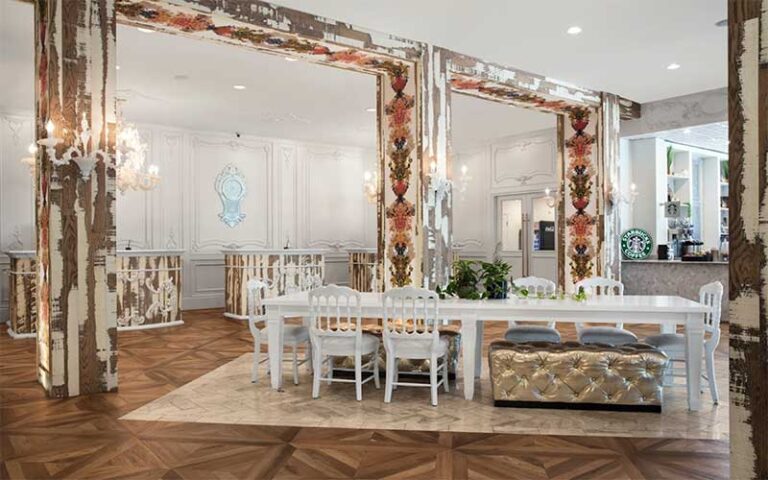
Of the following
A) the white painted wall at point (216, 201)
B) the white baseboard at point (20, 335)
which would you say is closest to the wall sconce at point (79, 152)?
the white baseboard at point (20, 335)

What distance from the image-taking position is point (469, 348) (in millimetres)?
4172

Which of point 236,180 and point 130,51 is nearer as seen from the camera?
point 130,51

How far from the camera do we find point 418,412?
393 cm

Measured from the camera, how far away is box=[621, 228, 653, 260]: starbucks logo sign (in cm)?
884

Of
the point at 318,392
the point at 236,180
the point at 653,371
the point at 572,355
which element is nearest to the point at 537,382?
the point at 572,355

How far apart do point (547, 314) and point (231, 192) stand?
7.80 metres

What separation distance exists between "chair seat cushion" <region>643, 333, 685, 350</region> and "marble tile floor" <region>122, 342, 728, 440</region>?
411mm

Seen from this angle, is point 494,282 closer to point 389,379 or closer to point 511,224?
point 389,379

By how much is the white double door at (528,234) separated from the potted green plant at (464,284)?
19.0 ft

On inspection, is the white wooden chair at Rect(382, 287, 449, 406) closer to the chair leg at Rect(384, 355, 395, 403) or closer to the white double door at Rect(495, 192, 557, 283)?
the chair leg at Rect(384, 355, 395, 403)

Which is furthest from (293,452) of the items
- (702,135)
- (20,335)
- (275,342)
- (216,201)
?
(702,135)

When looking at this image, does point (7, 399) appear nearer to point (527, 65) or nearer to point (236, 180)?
point (527, 65)

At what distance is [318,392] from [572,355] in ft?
6.26

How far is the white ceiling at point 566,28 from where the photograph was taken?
5090mm
